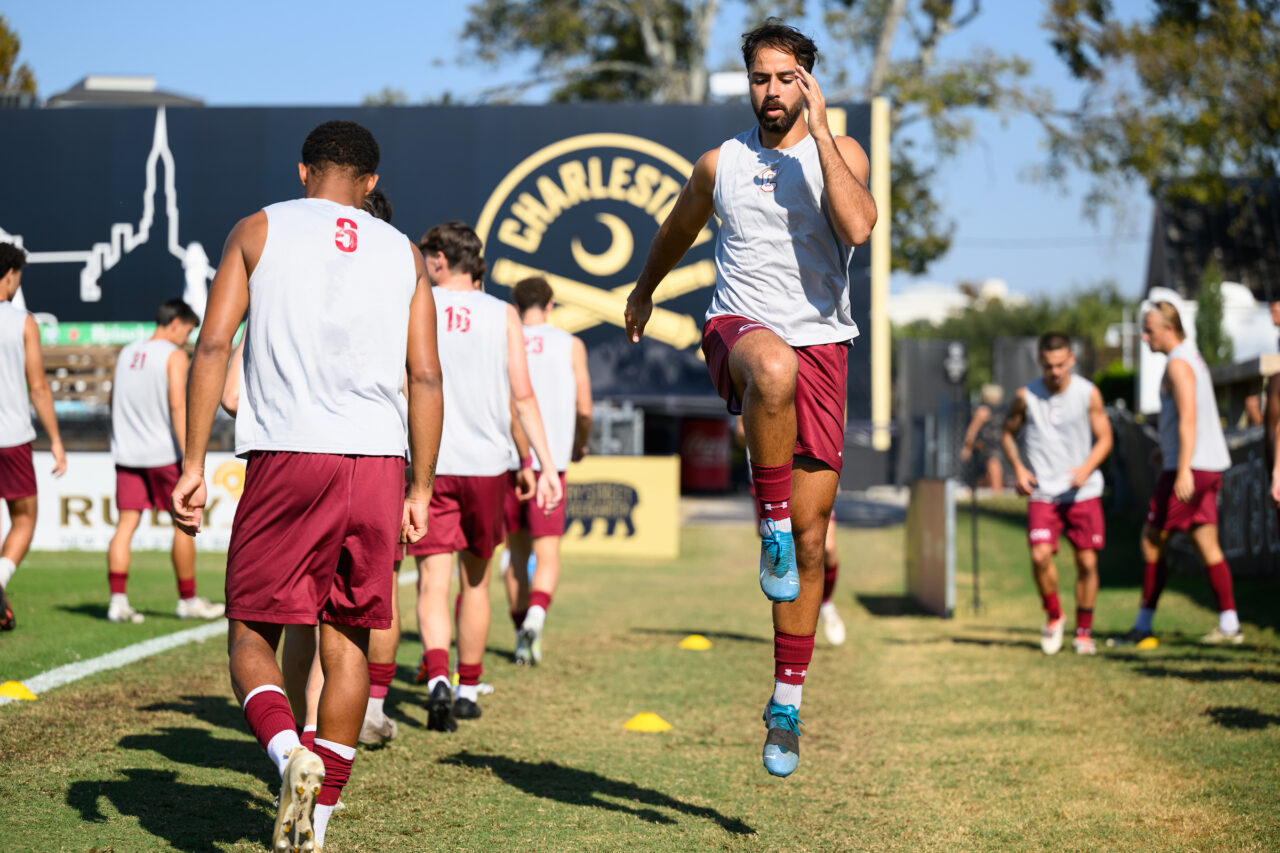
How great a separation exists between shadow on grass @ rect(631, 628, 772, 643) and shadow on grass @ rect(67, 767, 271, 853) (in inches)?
183

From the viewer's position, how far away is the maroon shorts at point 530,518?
6.90 metres

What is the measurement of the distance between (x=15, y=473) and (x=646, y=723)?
3924 mm

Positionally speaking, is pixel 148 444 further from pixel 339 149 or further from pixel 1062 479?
pixel 1062 479

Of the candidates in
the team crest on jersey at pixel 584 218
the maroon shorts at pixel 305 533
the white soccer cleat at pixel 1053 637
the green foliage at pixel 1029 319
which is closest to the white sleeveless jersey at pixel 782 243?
the maroon shorts at pixel 305 533

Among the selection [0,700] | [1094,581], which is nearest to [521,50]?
[1094,581]

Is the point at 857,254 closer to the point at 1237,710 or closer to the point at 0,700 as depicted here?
the point at 1237,710

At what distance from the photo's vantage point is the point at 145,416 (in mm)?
7797

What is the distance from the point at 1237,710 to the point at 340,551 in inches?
169

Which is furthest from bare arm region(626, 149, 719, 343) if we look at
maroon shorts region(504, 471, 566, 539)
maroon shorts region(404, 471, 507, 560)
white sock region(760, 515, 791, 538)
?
maroon shorts region(504, 471, 566, 539)

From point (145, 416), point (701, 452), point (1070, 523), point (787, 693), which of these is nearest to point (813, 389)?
point (787, 693)

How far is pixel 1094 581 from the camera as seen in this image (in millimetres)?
7848

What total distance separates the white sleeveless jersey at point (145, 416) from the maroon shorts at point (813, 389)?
5.04m

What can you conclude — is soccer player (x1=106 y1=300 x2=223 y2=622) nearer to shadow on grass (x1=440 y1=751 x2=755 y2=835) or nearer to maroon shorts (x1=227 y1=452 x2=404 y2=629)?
shadow on grass (x1=440 y1=751 x2=755 y2=835)

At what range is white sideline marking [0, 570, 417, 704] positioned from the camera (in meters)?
5.55
